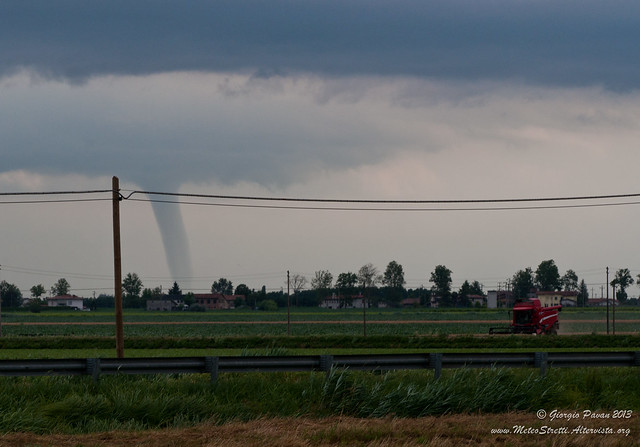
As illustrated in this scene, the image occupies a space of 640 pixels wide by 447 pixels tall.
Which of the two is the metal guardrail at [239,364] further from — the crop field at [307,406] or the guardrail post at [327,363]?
the crop field at [307,406]

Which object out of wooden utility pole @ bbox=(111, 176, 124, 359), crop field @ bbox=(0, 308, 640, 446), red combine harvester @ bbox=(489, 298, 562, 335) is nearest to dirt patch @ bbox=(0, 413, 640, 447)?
crop field @ bbox=(0, 308, 640, 446)

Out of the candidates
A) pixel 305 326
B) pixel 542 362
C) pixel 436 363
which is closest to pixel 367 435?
pixel 436 363

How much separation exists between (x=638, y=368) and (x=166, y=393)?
13196 mm

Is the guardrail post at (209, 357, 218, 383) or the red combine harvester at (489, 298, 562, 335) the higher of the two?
the guardrail post at (209, 357, 218, 383)

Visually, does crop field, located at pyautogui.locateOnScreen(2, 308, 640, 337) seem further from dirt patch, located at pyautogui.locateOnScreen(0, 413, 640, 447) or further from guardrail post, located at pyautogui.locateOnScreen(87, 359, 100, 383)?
dirt patch, located at pyautogui.locateOnScreen(0, 413, 640, 447)

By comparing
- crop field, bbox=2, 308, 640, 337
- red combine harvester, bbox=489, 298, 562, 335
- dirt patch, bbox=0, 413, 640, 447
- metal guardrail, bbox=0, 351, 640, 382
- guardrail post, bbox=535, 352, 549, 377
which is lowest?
crop field, bbox=2, 308, 640, 337

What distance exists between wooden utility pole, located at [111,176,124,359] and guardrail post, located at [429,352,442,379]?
13.1m

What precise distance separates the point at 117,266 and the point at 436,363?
14342 mm

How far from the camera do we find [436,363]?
63.6ft

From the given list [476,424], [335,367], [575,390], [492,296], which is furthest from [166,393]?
[492,296]

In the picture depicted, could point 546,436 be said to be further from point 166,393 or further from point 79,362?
point 79,362

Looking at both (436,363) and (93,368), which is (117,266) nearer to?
(93,368)

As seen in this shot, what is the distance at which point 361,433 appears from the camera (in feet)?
46.3

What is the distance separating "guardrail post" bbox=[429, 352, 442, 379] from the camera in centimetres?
1916
